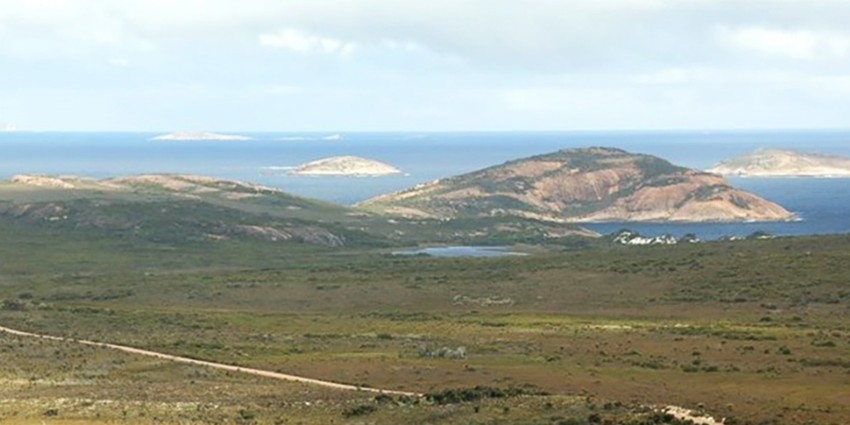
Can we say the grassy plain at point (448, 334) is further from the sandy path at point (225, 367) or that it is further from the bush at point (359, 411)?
the sandy path at point (225, 367)

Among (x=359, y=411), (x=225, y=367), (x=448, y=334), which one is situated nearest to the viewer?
(x=359, y=411)

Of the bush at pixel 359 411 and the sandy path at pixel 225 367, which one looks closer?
the bush at pixel 359 411

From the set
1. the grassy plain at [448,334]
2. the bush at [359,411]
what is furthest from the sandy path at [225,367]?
the bush at [359,411]

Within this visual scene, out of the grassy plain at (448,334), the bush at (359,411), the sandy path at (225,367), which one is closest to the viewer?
the bush at (359,411)

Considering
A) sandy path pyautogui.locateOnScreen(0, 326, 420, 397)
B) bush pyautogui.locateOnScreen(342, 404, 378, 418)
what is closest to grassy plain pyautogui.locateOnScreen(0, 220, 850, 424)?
bush pyautogui.locateOnScreen(342, 404, 378, 418)

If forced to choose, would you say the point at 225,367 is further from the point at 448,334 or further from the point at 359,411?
the point at 359,411

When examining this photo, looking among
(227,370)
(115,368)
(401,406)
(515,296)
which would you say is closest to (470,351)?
(227,370)

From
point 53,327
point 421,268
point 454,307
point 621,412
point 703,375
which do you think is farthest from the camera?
point 421,268

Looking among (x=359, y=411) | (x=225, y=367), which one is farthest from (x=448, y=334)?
(x=359, y=411)

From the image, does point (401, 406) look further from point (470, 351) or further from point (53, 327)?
point (53, 327)
